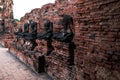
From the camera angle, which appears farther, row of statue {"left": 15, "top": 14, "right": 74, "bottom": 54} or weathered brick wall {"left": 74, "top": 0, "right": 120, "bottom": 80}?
row of statue {"left": 15, "top": 14, "right": 74, "bottom": 54}

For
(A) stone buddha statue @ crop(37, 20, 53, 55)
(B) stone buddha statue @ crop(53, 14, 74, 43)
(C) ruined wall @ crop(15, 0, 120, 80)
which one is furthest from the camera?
(A) stone buddha statue @ crop(37, 20, 53, 55)

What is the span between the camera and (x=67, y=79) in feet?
15.9

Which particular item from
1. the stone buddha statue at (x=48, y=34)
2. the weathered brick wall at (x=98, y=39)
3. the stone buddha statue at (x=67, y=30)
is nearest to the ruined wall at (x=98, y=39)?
the weathered brick wall at (x=98, y=39)

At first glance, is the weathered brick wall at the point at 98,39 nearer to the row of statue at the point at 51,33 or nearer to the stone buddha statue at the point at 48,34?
the row of statue at the point at 51,33

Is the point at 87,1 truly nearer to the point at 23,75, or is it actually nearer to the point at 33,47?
the point at 23,75

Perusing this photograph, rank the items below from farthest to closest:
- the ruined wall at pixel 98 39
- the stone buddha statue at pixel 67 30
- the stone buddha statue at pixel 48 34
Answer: the stone buddha statue at pixel 48 34 → the stone buddha statue at pixel 67 30 → the ruined wall at pixel 98 39

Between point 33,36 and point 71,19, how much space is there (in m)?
3.01

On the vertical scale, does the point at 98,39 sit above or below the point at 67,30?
below

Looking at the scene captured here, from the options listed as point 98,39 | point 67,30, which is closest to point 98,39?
point 98,39

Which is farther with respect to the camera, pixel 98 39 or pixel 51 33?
pixel 51 33

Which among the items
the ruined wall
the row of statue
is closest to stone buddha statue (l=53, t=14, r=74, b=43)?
the row of statue

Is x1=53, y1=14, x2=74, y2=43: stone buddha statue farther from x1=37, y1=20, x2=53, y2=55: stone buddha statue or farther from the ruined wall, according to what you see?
the ruined wall

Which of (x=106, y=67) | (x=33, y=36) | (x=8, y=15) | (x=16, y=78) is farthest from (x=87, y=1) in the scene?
(x=8, y=15)

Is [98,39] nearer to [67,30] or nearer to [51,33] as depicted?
[67,30]
